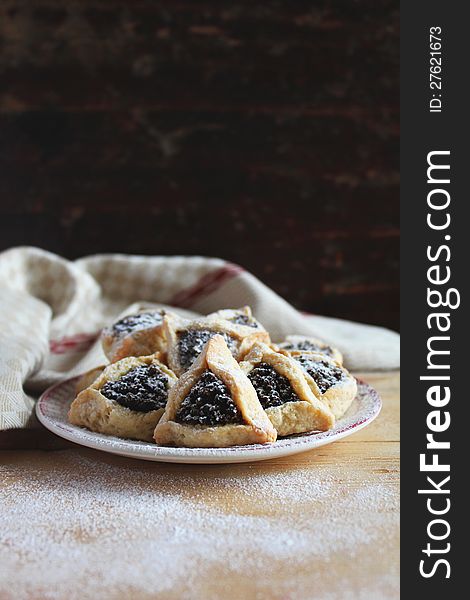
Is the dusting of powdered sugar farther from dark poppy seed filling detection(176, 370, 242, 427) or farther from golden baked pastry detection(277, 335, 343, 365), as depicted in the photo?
golden baked pastry detection(277, 335, 343, 365)

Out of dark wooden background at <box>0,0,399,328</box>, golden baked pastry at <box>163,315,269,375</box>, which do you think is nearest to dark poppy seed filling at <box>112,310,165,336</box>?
golden baked pastry at <box>163,315,269,375</box>

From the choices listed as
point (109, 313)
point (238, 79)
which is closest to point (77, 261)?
point (109, 313)

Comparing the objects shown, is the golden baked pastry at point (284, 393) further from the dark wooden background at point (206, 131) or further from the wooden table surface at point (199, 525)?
the dark wooden background at point (206, 131)

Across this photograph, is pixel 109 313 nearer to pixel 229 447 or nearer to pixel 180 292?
pixel 180 292

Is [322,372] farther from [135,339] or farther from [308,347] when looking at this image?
[135,339]

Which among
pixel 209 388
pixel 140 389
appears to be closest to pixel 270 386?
pixel 209 388

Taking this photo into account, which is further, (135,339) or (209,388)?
(135,339)
